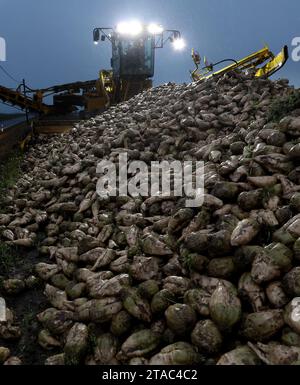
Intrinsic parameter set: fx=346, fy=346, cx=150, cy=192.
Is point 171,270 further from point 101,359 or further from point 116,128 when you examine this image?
point 116,128

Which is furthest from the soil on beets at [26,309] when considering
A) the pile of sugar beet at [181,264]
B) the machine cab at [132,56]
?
the machine cab at [132,56]

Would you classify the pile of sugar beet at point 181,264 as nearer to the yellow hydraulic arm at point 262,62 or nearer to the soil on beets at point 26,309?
the soil on beets at point 26,309

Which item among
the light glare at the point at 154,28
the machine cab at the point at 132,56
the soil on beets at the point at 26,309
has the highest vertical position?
the light glare at the point at 154,28

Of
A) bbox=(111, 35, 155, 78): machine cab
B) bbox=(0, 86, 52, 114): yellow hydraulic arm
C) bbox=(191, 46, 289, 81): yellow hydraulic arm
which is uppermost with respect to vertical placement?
bbox=(111, 35, 155, 78): machine cab

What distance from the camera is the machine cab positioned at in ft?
47.7

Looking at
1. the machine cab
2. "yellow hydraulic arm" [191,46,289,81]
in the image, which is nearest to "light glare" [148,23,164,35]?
the machine cab

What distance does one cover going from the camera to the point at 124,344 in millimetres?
3000

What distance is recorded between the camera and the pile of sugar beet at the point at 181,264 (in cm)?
278

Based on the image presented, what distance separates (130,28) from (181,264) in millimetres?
13290

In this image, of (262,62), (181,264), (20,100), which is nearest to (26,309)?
(181,264)

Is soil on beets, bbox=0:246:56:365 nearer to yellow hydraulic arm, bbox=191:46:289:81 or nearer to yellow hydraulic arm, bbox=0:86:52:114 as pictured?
yellow hydraulic arm, bbox=191:46:289:81

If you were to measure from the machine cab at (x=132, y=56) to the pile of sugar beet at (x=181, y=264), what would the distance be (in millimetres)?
9528

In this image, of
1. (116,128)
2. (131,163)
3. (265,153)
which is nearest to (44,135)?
(116,128)

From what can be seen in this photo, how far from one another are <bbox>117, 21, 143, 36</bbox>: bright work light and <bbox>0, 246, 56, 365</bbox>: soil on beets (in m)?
11.8
